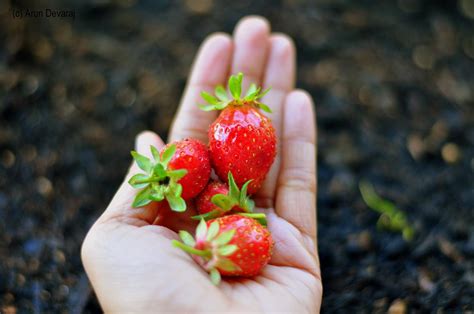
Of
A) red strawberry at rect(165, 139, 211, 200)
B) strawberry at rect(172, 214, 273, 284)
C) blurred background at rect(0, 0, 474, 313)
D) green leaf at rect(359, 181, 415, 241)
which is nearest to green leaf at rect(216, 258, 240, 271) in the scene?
strawberry at rect(172, 214, 273, 284)

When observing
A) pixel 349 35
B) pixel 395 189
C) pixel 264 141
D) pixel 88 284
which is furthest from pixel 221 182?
pixel 349 35

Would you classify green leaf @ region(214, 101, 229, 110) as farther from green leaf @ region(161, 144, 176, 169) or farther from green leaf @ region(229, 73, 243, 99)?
green leaf @ region(161, 144, 176, 169)

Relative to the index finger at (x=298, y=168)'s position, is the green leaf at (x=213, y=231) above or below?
above

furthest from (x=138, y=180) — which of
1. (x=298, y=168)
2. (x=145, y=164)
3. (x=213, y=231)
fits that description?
(x=298, y=168)

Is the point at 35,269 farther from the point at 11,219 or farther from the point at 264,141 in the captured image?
the point at 264,141

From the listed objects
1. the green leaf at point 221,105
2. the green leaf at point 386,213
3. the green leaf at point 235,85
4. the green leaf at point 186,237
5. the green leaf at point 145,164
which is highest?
the green leaf at point 235,85

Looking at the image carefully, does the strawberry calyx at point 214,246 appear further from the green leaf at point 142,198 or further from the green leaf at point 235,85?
the green leaf at point 235,85

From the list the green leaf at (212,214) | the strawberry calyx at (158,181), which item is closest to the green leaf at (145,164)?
the strawberry calyx at (158,181)
